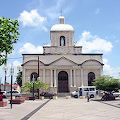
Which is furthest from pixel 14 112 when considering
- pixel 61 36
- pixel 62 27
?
pixel 62 27

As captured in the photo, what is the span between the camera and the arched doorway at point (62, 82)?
8319cm

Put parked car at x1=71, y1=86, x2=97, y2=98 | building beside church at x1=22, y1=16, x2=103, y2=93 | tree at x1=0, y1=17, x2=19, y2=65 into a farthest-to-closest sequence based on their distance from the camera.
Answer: building beside church at x1=22, y1=16, x2=103, y2=93 < parked car at x1=71, y1=86, x2=97, y2=98 < tree at x1=0, y1=17, x2=19, y2=65

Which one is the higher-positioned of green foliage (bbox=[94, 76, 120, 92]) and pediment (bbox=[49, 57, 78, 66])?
pediment (bbox=[49, 57, 78, 66])

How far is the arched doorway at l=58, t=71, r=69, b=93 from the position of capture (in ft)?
273

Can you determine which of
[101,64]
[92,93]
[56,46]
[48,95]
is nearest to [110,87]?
[92,93]

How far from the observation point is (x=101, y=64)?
82.4 metres

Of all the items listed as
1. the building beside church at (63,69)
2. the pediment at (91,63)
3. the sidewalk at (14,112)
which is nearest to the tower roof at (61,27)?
the building beside church at (63,69)

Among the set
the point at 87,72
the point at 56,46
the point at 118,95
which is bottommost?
the point at 118,95

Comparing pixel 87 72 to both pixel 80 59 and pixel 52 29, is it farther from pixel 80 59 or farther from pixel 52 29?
pixel 52 29

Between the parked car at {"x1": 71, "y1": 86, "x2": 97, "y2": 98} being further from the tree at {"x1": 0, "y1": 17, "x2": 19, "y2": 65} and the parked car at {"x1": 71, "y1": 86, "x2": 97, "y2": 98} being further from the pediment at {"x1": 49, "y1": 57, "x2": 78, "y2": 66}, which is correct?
the tree at {"x1": 0, "y1": 17, "x2": 19, "y2": 65}

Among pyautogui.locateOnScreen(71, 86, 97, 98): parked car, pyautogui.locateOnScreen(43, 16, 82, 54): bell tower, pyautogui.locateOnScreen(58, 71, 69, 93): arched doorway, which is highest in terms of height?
pyautogui.locateOnScreen(43, 16, 82, 54): bell tower

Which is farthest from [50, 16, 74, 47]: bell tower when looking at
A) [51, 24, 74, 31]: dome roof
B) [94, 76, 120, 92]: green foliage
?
[94, 76, 120, 92]: green foliage

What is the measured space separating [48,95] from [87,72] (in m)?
17.5

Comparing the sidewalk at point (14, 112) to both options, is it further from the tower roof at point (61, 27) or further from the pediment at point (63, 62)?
the tower roof at point (61, 27)
